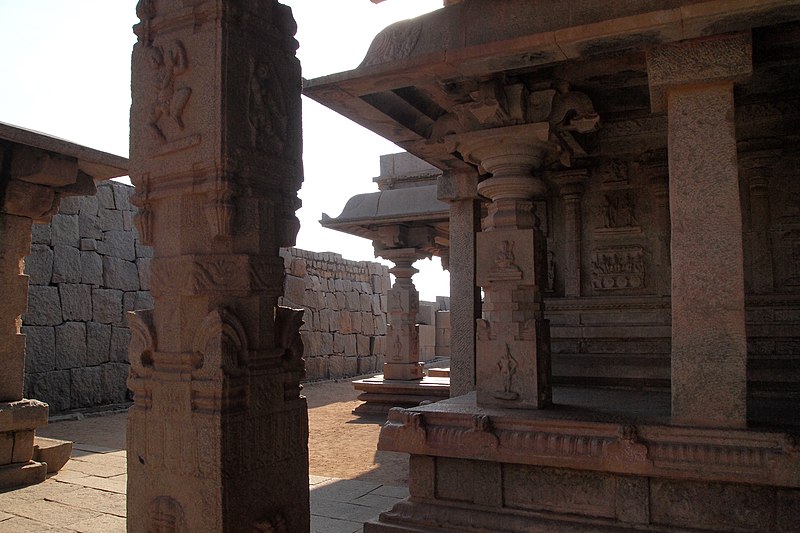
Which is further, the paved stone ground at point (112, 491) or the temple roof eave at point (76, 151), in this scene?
the temple roof eave at point (76, 151)

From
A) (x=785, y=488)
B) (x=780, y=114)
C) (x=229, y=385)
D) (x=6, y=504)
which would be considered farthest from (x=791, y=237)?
(x=6, y=504)

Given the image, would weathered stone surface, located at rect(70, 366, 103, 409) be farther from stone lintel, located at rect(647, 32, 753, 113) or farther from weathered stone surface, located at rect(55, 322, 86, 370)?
stone lintel, located at rect(647, 32, 753, 113)

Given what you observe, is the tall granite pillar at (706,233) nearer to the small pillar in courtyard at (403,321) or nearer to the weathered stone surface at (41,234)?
the small pillar in courtyard at (403,321)

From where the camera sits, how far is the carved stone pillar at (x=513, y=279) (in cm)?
417

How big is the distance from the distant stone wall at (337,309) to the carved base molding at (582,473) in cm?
1034

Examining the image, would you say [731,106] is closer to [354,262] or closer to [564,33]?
[564,33]

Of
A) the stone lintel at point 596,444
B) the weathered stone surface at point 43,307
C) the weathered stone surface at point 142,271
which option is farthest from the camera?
the weathered stone surface at point 142,271

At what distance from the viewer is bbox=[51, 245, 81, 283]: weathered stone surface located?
381 inches

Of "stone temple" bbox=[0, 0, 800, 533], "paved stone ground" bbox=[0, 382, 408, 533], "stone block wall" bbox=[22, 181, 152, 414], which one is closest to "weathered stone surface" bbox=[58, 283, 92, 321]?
"stone block wall" bbox=[22, 181, 152, 414]

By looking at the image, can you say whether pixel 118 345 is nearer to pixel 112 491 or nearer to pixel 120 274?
pixel 120 274

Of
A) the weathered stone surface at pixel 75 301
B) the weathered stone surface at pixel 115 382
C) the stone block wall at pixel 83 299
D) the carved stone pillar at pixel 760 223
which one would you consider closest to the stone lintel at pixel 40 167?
the stone block wall at pixel 83 299

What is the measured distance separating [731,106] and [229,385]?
297cm

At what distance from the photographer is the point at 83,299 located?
33.1ft

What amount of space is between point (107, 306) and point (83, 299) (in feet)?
1.57
